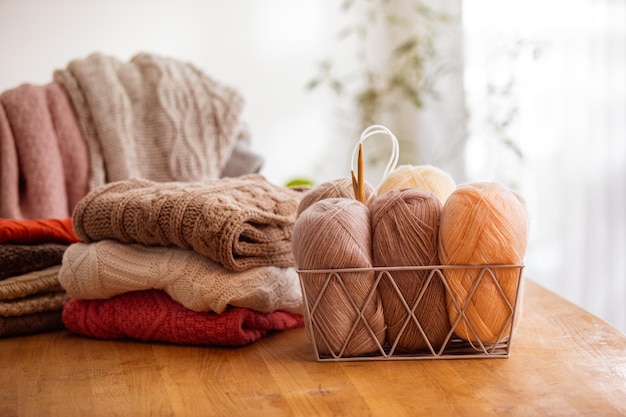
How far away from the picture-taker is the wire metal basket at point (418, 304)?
70 cm

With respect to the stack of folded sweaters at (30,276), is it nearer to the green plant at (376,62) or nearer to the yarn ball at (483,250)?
the yarn ball at (483,250)

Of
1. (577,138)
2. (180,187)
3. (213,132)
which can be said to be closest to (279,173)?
(577,138)

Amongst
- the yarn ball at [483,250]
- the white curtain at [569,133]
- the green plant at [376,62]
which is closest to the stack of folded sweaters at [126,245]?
the yarn ball at [483,250]

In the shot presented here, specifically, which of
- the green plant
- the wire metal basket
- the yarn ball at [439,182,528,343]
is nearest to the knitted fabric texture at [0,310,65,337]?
the wire metal basket

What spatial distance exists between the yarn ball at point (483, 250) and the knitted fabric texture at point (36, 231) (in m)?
0.49

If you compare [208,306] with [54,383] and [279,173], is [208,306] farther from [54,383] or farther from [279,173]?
[279,173]

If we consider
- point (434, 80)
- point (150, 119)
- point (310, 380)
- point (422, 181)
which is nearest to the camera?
point (310, 380)

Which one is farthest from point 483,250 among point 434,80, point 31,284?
point 434,80

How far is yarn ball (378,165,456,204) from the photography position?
0.79m

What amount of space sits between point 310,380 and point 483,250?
20 centimetres

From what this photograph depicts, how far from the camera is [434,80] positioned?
7.73 feet

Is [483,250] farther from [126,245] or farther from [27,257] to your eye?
[27,257]

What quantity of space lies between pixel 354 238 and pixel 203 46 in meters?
1.76

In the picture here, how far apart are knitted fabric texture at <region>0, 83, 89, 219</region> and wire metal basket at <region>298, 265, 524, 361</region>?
1.71 feet
